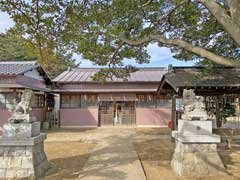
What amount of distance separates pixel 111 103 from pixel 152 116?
326 cm

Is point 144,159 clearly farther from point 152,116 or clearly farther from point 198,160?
point 152,116

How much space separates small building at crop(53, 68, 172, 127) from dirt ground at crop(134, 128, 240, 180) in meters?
7.74

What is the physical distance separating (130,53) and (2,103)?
1083cm

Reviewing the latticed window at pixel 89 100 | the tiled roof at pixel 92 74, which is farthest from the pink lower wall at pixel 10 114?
the latticed window at pixel 89 100

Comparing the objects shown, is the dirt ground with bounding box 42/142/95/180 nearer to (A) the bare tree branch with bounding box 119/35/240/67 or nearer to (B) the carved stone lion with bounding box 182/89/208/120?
(B) the carved stone lion with bounding box 182/89/208/120

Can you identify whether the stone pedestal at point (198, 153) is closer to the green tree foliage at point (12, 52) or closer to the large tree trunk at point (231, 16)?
the large tree trunk at point (231, 16)

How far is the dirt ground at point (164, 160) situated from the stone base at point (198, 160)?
0.20m

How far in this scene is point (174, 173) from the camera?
730 centimetres

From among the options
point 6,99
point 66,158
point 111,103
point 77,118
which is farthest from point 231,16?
point 77,118

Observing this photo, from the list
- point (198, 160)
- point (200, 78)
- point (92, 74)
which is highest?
point (92, 74)

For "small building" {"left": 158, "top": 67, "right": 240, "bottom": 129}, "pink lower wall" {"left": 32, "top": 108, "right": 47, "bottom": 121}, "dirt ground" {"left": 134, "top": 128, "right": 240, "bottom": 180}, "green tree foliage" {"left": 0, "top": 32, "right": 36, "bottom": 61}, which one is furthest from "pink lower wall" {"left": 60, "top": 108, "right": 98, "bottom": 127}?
"green tree foliage" {"left": 0, "top": 32, "right": 36, "bottom": 61}

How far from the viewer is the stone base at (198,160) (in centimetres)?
706

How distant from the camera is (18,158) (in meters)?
6.77

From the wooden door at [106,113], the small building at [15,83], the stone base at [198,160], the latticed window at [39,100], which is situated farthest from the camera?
the wooden door at [106,113]
